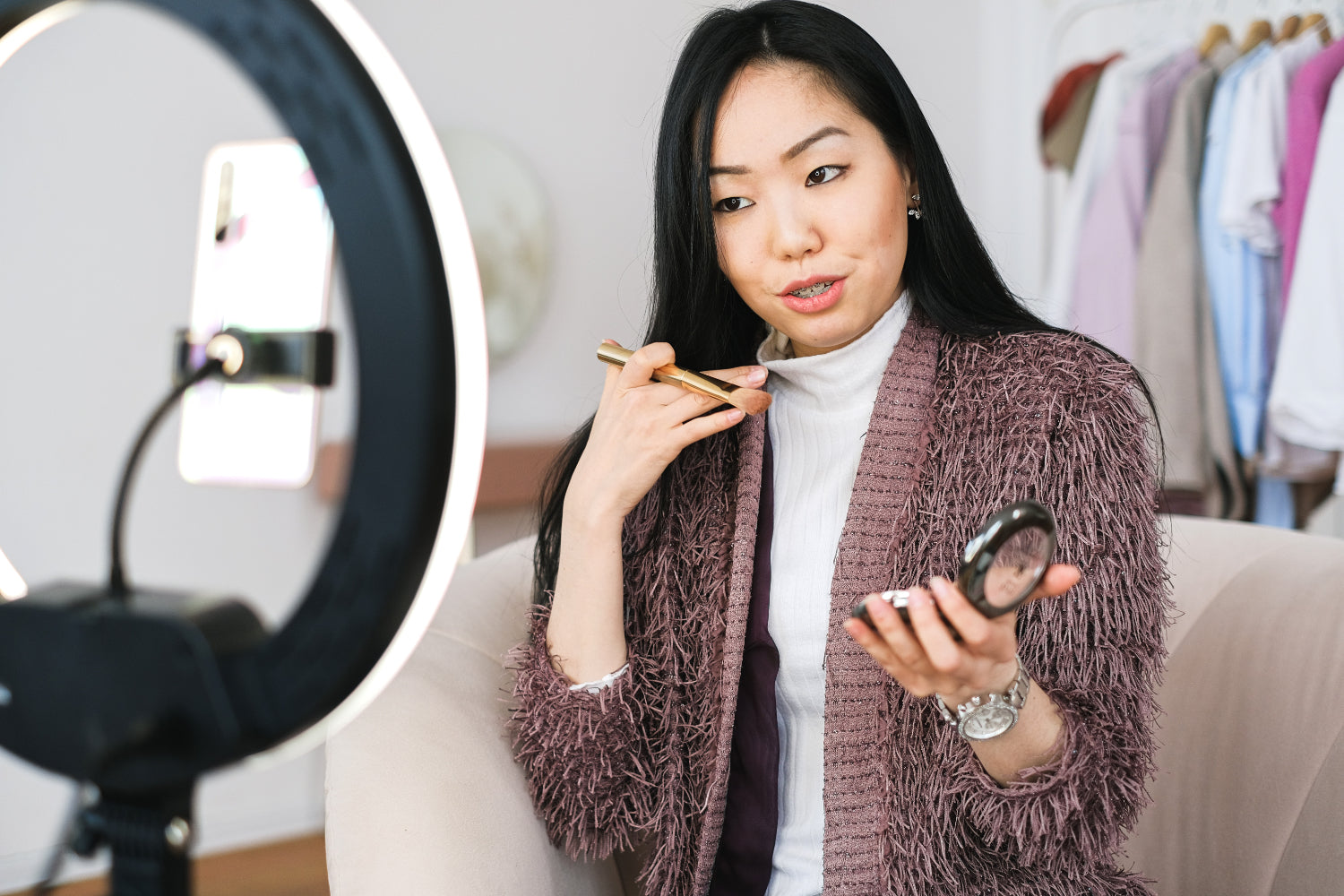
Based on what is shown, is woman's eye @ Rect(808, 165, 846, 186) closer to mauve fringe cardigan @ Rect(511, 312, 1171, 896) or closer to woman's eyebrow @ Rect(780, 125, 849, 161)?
woman's eyebrow @ Rect(780, 125, 849, 161)

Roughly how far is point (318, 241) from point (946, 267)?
0.74m

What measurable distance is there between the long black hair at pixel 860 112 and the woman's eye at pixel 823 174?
6 centimetres

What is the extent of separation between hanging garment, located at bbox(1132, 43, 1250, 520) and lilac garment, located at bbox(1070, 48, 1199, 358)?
36 mm

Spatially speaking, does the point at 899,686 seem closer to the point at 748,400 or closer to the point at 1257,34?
the point at 748,400

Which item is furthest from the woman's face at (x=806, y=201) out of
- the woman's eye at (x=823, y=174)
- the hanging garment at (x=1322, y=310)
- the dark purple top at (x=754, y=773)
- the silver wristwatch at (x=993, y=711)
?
the hanging garment at (x=1322, y=310)

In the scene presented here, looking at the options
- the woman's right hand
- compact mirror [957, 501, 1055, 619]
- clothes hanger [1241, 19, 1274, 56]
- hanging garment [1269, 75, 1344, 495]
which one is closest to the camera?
compact mirror [957, 501, 1055, 619]

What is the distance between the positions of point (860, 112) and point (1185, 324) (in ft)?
3.63

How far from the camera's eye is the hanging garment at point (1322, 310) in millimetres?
1541

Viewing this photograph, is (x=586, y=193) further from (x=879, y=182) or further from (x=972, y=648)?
(x=972, y=648)

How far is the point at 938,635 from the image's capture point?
0.52 m

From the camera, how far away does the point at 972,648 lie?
0.55 metres

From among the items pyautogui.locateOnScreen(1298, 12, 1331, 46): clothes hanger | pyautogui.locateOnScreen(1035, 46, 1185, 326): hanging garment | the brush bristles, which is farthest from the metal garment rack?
the brush bristles

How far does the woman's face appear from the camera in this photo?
858 mm

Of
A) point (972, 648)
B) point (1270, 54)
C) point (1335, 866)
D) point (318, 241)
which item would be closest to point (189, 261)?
point (318, 241)
